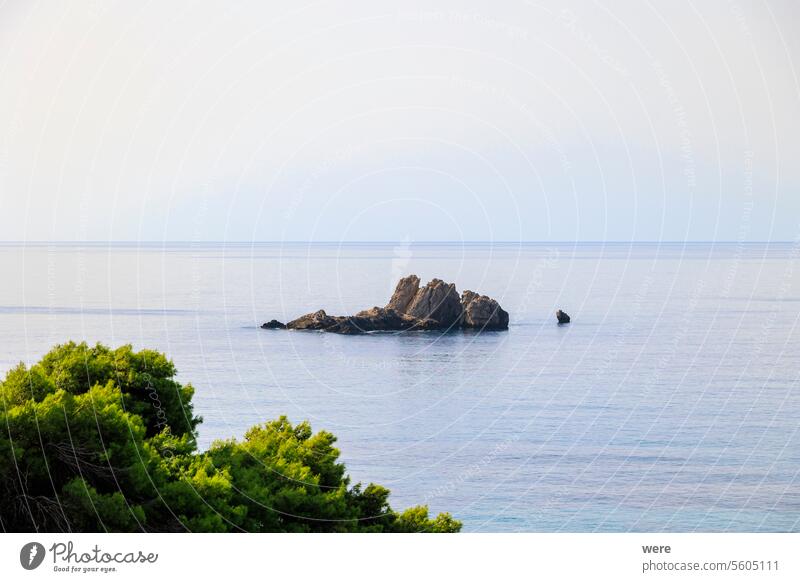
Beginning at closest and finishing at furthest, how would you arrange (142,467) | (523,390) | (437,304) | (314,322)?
(142,467)
(523,390)
(437,304)
(314,322)

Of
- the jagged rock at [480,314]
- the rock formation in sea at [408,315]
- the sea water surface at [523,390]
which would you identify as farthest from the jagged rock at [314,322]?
the jagged rock at [480,314]

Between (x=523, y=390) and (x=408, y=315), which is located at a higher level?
(x=408, y=315)

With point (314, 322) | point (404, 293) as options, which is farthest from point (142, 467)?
point (404, 293)

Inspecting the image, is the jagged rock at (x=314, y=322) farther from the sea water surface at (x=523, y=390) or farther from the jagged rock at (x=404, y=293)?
the jagged rock at (x=404, y=293)

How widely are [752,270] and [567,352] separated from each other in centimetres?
8186

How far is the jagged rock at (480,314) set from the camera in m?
77.8

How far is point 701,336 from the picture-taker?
77250 mm

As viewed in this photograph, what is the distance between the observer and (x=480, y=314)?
7844cm

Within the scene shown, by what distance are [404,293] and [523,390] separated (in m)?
19.3

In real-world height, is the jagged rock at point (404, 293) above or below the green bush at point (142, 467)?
above

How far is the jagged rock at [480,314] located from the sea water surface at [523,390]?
168cm

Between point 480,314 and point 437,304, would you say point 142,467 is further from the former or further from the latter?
point 480,314


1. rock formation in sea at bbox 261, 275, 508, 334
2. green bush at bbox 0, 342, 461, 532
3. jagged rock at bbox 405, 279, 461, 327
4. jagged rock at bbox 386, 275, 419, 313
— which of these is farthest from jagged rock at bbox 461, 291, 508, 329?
green bush at bbox 0, 342, 461, 532
